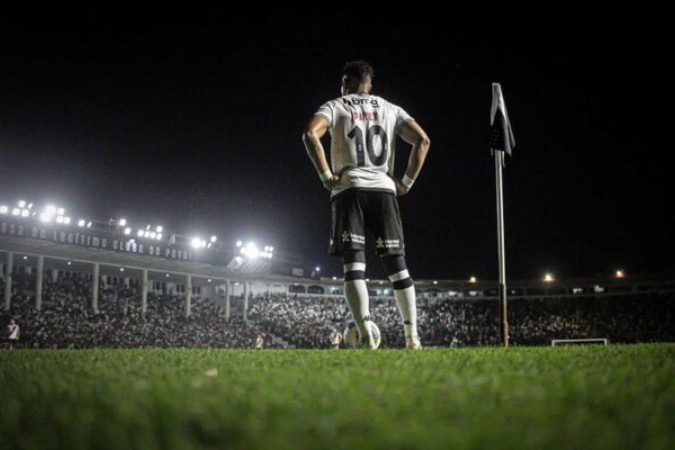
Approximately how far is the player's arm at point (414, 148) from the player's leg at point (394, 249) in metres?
0.38

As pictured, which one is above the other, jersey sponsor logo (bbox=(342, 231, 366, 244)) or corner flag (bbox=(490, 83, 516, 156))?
corner flag (bbox=(490, 83, 516, 156))

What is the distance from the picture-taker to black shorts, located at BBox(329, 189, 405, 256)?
5.00 meters

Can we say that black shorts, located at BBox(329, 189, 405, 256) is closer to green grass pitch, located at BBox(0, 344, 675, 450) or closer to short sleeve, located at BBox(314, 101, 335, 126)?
short sleeve, located at BBox(314, 101, 335, 126)

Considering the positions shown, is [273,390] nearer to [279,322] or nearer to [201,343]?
[201,343]

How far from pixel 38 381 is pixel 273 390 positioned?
2.81 ft

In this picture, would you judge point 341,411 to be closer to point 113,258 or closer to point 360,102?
point 360,102

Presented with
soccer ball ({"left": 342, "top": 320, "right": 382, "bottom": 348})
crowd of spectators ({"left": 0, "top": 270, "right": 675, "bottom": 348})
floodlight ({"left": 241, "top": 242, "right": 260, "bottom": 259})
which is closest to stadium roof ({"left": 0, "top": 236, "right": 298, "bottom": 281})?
crowd of spectators ({"left": 0, "top": 270, "right": 675, "bottom": 348})

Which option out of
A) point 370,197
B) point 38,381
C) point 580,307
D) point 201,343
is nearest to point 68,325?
point 201,343

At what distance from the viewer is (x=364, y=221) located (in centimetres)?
519

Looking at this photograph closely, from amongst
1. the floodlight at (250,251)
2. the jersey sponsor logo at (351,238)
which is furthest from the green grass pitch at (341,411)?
the floodlight at (250,251)

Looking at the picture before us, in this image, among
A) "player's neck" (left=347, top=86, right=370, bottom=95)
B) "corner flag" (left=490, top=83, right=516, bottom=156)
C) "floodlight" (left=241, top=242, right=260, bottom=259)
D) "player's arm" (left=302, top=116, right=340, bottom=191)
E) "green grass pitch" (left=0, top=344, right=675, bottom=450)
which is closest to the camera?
"green grass pitch" (left=0, top=344, right=675, bottom=450)

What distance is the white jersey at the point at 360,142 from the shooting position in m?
5.16

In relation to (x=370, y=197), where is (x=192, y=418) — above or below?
below

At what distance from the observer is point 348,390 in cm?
159
